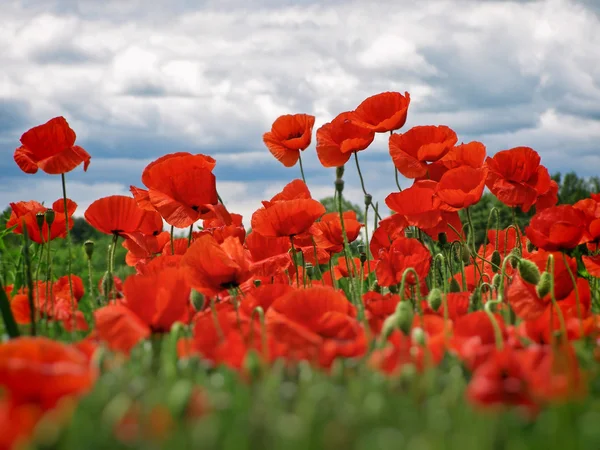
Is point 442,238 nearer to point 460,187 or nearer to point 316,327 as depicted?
point 460,187

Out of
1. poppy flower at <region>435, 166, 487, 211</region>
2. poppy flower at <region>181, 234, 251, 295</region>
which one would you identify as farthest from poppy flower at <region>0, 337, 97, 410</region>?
poppy flower at <region>435, 166, 487, 211</region>

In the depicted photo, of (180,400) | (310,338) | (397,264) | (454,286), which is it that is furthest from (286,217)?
(180,400)

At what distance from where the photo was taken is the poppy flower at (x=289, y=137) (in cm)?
344

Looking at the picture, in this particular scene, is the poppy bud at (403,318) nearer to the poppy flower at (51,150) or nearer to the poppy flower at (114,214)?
the poppy flower at (114,214)

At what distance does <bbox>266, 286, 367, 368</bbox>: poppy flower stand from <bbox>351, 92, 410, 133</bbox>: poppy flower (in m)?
1.59

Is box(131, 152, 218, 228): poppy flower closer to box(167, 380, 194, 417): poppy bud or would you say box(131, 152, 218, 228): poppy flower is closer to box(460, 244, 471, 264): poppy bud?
box(460, 244, 471, 264): poppy bud

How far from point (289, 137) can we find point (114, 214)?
0.92m

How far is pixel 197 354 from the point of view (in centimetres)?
151

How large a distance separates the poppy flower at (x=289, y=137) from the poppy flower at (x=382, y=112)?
314 mm

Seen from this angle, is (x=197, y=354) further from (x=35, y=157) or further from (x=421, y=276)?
(x=35, y=157)

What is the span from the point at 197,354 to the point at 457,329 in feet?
1.86

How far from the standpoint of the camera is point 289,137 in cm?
352

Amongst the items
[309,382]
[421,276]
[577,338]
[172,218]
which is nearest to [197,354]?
[309,382]

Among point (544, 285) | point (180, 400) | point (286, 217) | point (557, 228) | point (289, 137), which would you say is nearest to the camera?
point (180, 400)
